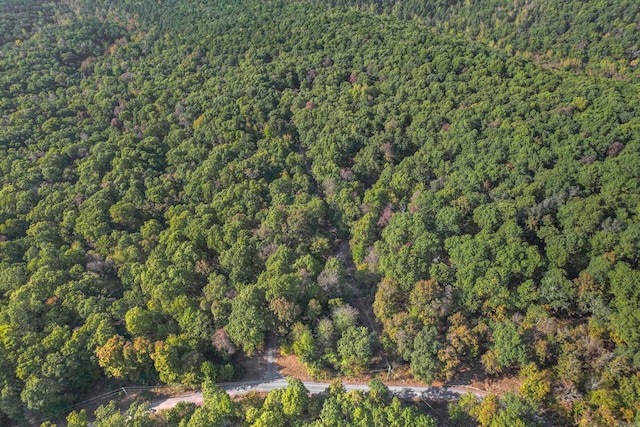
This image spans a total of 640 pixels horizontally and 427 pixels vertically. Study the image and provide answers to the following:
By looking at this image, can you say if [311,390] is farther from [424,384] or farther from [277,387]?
[424,384]

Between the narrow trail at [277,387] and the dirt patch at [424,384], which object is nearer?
the dirt patch at [424,384]

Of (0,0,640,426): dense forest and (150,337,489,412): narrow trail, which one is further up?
(0,0,640,426): dense forest

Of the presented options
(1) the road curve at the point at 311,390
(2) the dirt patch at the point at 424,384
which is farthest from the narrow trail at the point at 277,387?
(2) the dirt patch at the point at 424,384

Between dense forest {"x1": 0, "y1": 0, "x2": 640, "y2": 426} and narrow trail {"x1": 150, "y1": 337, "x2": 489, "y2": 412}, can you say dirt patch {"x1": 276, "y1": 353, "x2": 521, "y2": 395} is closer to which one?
narrow trail {"x1": 150, "y1": 337, "x2": 489, "y2": 412}

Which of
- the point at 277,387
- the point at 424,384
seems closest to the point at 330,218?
the point at 277,387

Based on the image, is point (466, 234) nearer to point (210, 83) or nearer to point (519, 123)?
point (519, 123)

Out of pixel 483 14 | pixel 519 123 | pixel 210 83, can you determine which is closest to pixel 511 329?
pixel 519 123

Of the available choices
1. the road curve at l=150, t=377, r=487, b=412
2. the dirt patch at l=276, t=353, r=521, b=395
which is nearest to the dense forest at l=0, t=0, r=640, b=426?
the dirt patch at l=276, t=353, r=521, b=395

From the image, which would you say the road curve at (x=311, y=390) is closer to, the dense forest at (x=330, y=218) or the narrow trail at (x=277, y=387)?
the narrow trail at (x=277, y=387)

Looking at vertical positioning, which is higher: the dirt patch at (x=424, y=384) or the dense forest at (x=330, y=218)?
the dense forest at (x=330, y=218)
